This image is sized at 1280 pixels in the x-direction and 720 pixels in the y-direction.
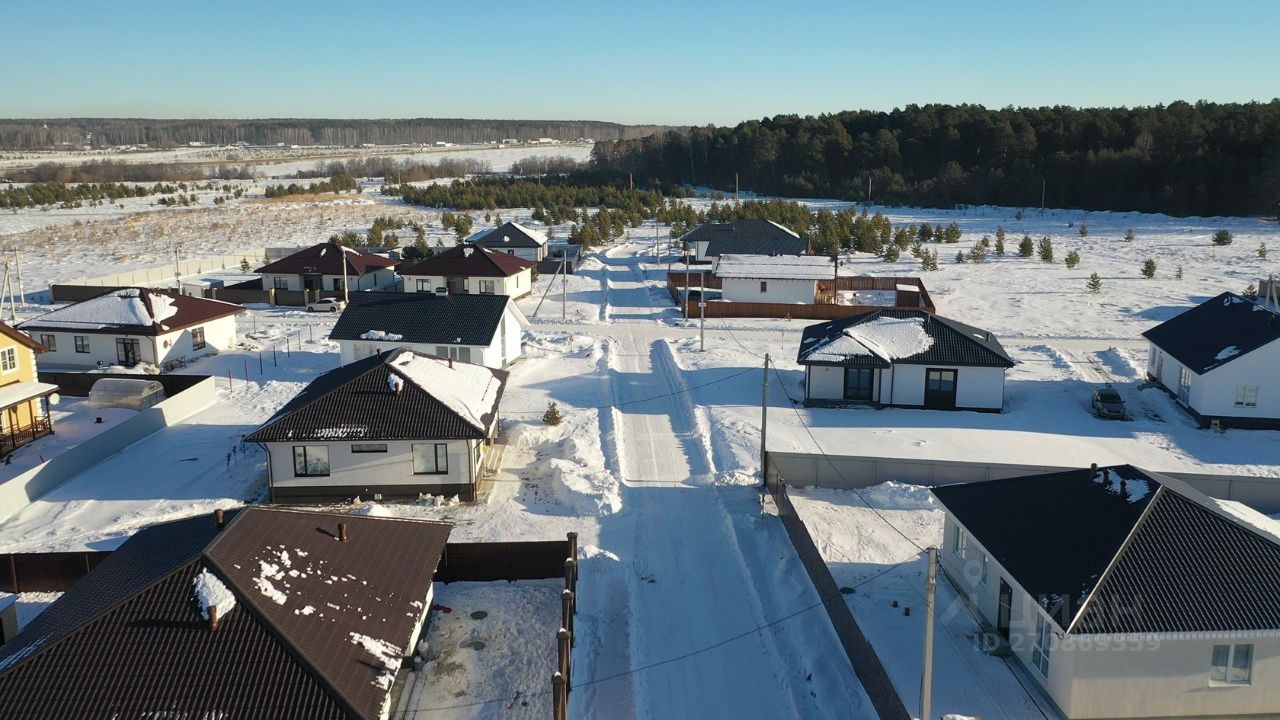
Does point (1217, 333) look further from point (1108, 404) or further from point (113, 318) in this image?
point (113, 318)

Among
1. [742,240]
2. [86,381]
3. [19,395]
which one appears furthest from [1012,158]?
[19,395]

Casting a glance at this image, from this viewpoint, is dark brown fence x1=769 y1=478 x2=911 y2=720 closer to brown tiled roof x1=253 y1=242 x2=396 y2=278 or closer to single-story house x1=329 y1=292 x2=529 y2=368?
single-story house x1=329 y1=292 x2=529 y2=368

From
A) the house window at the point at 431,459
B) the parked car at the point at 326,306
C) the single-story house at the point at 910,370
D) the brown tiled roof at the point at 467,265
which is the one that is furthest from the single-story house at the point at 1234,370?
the parked car at the point at 326,306

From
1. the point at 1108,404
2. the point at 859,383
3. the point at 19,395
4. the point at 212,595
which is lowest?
the point at 1108,404

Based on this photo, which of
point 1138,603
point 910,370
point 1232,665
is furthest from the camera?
point 910,370

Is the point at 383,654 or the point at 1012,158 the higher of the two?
the point at 1012,158

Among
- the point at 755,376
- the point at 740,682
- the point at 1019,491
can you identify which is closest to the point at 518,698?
the point at 740,682

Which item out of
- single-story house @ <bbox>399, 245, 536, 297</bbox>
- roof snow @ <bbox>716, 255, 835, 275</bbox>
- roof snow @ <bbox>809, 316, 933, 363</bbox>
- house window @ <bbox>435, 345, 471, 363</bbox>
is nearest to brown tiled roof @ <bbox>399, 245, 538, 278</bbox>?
single-story house @ <bbox>399, 245, 536, 297</bbox>
